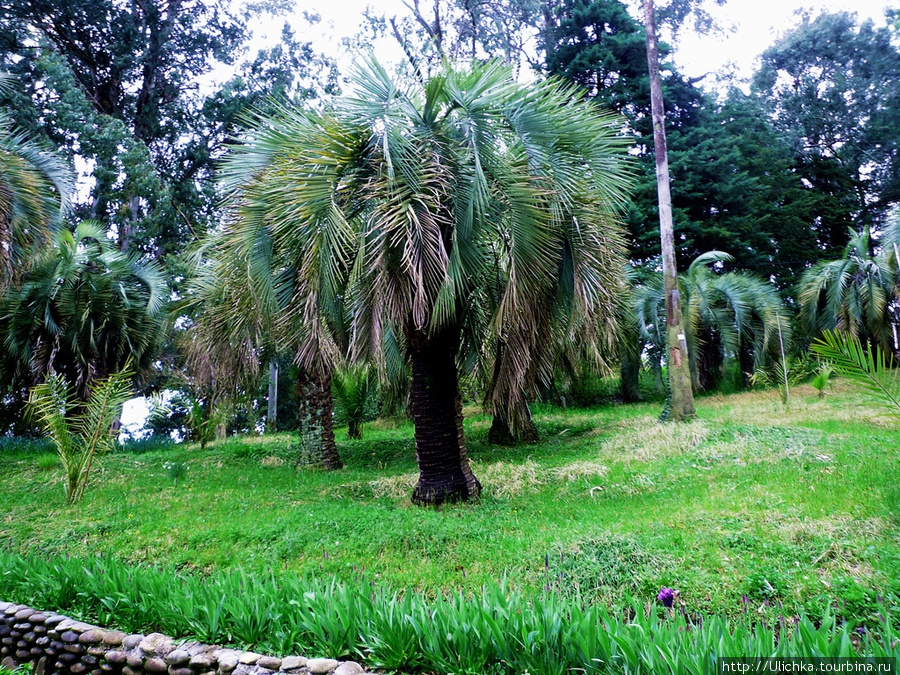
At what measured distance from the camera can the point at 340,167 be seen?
7.02m

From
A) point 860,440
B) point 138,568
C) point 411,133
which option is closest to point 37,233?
point 411,133

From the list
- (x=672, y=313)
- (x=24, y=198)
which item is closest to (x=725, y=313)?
(x=672, y=313)

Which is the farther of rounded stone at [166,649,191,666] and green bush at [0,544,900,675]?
rounded stone at [166,649,191,666]

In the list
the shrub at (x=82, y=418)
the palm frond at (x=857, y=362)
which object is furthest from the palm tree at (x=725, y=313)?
the shrub at (x=82, y=418)

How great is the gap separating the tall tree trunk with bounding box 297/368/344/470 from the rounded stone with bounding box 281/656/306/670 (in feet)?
23.3

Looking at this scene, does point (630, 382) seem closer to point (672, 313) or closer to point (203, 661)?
point (672, 313)

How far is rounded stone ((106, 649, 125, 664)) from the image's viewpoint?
4.11m

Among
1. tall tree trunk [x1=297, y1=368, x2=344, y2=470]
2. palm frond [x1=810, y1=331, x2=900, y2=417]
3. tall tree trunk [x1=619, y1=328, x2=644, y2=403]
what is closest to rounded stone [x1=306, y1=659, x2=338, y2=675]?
palm frond [x1=810, y1=331, x2=900, y2=417]

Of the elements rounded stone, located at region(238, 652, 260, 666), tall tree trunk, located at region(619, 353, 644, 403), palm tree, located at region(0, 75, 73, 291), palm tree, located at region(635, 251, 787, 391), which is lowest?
rounded stone, located at region(238, 652, 260, 666)

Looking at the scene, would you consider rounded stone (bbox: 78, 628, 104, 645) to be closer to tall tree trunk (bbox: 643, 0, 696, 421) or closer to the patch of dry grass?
the patch of dry grass

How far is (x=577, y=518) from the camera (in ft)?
20.7

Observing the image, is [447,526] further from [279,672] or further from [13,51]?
[13,51]

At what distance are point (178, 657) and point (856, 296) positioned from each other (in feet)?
66.9

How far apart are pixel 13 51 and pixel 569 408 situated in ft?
67.7
